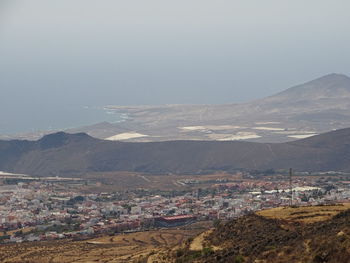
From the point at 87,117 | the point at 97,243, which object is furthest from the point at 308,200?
the point at 87,117

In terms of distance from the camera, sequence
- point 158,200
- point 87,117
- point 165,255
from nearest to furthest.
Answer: point 165,255, point 158,200, point 87,117

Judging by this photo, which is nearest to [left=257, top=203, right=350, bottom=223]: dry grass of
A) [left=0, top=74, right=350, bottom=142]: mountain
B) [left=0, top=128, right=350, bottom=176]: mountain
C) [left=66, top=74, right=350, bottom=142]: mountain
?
[left=0, top=128, right=350, bottom=176]: mountain

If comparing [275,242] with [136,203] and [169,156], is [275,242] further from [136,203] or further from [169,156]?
[169,156]

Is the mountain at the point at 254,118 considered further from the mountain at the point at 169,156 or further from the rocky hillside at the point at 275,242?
the rocky hillside at the point at 275,242

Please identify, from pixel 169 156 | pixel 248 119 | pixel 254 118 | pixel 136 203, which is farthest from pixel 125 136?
pixel 136 203

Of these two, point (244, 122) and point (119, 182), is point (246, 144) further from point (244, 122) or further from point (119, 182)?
point (244, 122)

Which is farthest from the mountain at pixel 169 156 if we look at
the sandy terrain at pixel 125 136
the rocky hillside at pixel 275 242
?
the rocky hillside at pixel 275 242
